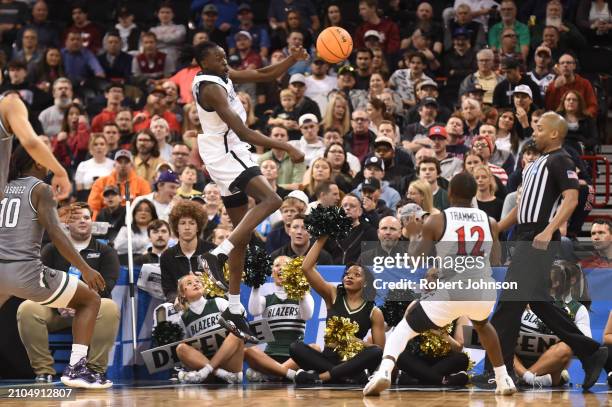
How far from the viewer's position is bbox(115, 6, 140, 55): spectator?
65.2 feet

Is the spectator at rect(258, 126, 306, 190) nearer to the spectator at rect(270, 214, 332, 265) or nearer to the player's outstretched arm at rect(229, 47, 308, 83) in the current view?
the spectator at rect(270, 214, 332, 265)

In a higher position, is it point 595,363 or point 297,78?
point 297,78

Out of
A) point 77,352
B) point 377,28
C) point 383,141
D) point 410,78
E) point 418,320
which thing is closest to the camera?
point 418,320

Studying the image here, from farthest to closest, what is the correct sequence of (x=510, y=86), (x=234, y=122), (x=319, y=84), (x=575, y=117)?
(x=319, y=84) < (x=510, y=86) < (x=575, y=117) < (x=234, y=122)

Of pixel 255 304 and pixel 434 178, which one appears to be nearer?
pixel 255 304

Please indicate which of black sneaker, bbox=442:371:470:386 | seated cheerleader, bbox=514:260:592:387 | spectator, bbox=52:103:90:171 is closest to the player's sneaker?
black sneaker, bbox=442:371:470:386

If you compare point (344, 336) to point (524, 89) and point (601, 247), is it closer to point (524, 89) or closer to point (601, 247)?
point (601, 247)

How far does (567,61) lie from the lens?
51.1ft

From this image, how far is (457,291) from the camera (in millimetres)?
9180

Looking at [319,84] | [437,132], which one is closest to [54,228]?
[437,132]

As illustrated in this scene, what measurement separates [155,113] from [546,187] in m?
8.11

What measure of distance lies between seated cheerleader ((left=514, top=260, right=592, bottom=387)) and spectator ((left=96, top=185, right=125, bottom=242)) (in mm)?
5346

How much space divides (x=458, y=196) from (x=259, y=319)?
10.0 ft

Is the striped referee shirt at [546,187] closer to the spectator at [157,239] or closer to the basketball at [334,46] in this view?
the basketball at [334,46]
